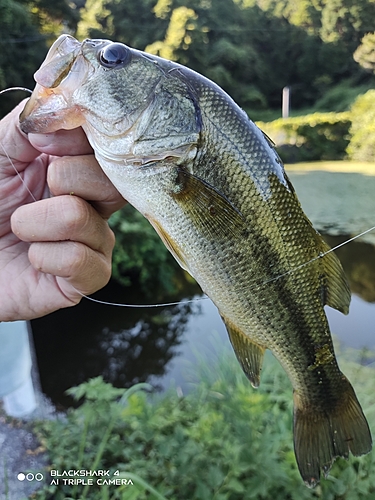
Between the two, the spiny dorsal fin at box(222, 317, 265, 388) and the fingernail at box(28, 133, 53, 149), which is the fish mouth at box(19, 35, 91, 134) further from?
the spiny dorsal fin at box(222, 317, 265, 388)

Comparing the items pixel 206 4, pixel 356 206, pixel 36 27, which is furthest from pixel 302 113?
pixel 36 27

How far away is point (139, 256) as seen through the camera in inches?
253

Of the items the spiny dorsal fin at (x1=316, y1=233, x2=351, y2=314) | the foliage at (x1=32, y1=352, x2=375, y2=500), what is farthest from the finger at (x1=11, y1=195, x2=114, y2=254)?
the foliage at (x1=32, y1=352, x2=375, y2=500)

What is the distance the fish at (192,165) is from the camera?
3.49ft

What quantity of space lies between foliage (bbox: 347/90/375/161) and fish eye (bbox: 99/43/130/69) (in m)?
→ 17.3

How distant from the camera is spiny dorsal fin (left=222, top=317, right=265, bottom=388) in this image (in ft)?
4.06

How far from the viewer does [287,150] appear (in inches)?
742

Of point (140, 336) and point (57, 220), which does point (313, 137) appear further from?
point (57, 220)

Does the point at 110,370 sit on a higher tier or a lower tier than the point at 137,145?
lower

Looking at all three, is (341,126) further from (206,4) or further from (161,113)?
(161,113)

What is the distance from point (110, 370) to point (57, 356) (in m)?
0.83

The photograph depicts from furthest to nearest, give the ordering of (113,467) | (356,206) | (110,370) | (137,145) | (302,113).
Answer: (302,113)
(356,206)
(110,370)
(113,467)
(137,145)

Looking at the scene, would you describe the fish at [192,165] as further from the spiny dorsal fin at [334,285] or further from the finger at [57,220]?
the finger at [57,220]

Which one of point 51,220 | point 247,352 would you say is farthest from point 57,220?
point 247,352
